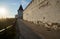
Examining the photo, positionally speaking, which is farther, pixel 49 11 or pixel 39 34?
pixel 49 11

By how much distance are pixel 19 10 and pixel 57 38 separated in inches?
3098

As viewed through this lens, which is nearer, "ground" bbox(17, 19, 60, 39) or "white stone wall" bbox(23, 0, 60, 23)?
"ground" bbox(17, 19, 60, 39)

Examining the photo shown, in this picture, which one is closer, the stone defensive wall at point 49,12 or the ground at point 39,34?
the ground at point 39,34

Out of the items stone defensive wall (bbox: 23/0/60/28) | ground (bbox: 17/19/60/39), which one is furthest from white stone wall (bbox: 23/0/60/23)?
ground (bbox: 17/19/60/39)

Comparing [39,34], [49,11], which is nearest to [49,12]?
[49,11]

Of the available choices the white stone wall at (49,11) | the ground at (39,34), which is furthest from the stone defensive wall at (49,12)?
the ground at (39,34)

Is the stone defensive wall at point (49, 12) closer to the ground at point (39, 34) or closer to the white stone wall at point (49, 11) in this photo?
the white stone wall at point (49, 11)

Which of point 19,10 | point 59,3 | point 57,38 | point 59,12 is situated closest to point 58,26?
point 59,12

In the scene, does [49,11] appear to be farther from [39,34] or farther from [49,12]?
[39,34]

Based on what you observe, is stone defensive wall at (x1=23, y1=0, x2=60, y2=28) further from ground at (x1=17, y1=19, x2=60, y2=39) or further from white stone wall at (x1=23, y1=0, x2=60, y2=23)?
ground at (x1=17, y1=19, x2=60, y2=39)

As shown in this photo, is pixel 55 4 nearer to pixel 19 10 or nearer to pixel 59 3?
pixel 59 3

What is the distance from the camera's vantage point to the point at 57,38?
2.54 meters

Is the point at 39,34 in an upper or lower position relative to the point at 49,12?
lower

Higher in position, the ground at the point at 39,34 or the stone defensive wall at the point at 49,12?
the stone defensive wall at the point at 49,12
